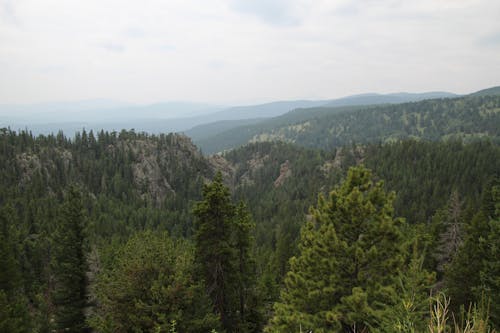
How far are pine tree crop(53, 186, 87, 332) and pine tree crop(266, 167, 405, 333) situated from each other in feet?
68.4

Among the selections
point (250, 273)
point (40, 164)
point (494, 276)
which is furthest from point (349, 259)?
point (40, 164)

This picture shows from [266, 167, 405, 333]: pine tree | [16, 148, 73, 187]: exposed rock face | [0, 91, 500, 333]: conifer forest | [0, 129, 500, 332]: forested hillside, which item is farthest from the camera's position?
[16, 148, 73, 187]: exposed rock face

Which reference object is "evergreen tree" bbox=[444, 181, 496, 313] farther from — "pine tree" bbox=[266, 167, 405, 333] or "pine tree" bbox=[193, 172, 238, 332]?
"pine tree" bbox=[193, 172, 238, 332]

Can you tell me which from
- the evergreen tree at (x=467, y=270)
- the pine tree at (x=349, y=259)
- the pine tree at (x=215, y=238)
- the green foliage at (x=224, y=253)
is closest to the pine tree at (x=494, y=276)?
the evergreen tree at (x=467, y=270)

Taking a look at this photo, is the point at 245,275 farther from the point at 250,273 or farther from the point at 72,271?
the point at 72,271

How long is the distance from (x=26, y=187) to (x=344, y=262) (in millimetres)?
131429

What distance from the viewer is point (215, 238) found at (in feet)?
64.5

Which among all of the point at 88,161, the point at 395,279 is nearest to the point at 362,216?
the point at 395,279

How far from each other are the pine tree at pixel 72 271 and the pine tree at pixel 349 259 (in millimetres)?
20858

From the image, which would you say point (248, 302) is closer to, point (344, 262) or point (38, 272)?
point (344, 262)

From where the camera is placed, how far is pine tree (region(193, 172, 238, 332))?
1936 cm

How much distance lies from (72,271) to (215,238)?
15.9 m

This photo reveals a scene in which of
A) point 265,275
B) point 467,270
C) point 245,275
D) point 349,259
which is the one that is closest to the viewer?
point 349,259

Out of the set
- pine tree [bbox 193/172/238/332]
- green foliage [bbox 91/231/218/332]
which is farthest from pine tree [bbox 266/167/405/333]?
pine tree [bbox 193/172/238/332]
